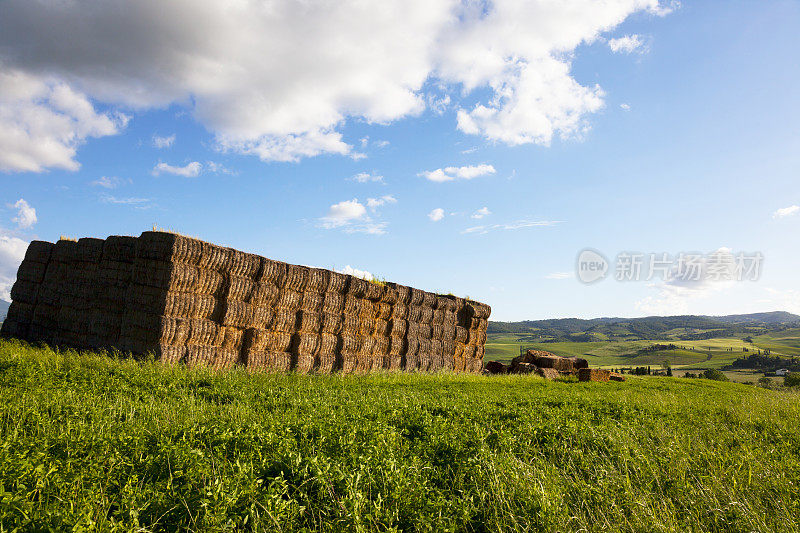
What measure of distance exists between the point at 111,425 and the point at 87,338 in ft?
36.1

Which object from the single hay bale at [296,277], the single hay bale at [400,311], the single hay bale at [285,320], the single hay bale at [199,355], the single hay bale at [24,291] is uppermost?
the single hay bale at [296,277]

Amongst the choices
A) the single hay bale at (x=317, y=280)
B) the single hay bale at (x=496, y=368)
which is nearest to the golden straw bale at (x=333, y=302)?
the single hay bale at (x=317, y=280)

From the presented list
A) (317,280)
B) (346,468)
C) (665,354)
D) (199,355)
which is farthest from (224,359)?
(665,354)

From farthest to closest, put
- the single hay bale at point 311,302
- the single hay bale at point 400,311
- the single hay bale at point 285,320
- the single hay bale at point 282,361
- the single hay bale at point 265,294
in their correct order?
the single hay bale at point 400,311 < the single hay bale at point 311,302 < the single hay bale at point 285,320 < the single hay bale at point 282,361 < the single hay bale at point 265,294

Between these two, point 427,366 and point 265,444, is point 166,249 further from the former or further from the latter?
point 427,366

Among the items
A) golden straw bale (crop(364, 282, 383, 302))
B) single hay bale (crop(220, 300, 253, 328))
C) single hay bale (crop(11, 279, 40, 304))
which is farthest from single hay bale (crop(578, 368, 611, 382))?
single hay bale (crop(11, 279, 40, 304))

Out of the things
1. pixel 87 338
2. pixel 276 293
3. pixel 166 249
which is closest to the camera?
pixel 166 249

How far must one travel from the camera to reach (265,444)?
659 cm

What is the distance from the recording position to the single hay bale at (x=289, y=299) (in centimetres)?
1844

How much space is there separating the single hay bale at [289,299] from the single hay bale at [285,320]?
0.16 meters

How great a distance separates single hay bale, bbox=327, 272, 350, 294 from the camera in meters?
20.4

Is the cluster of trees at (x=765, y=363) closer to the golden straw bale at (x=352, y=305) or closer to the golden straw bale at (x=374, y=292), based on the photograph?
the golden straw bale at (x=374, y=292)

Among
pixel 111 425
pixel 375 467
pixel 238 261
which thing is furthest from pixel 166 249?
pixel 375 467

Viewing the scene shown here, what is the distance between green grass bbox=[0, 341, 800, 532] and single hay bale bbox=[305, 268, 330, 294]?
858cm
